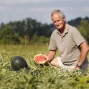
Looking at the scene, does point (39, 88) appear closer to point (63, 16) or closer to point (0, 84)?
point (0, 84)

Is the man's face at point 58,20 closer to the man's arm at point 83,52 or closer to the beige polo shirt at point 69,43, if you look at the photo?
the beige polo shirt at point 69,43

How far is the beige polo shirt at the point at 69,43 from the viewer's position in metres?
6.63

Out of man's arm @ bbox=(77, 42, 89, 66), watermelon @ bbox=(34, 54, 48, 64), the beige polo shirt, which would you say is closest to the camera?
man's arm @ bbox=(77, 42, 89, 66)

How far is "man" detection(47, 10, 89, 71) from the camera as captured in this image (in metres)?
6.54

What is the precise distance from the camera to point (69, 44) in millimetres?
6797

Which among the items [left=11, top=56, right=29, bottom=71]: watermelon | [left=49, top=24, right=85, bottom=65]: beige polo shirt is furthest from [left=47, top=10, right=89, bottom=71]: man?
[left=11, top=56, right=29, bottom=71]: watermelon

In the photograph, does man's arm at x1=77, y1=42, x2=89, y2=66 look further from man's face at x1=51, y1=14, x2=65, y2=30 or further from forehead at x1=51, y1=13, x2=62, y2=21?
forehead at x1=51, y1=13, x2=62, y2=21

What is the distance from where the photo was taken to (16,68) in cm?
650

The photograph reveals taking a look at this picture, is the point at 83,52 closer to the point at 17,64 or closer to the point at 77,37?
the point at 77,37

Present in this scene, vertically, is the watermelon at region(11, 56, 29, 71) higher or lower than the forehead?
lower

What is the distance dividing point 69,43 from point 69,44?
0.02m

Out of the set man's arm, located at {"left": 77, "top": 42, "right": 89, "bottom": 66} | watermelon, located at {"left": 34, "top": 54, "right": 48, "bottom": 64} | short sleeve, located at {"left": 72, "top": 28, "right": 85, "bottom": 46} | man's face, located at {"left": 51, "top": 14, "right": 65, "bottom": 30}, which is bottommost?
watermelon, located at {"left": 34, "top": 54, "right": 48, "bottom": 64}

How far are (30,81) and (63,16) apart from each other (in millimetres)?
2585

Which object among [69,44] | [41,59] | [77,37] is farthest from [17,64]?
[77,37]
